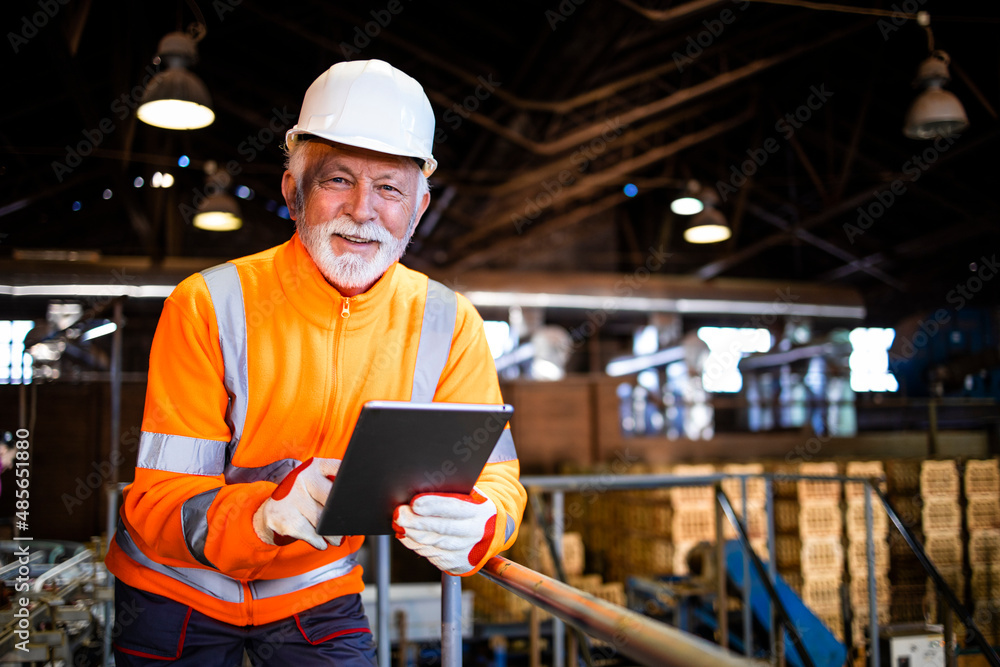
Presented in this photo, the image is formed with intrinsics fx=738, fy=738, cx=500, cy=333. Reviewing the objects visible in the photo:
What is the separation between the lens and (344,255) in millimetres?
1643

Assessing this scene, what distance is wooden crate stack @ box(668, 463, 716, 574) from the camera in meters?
7.40

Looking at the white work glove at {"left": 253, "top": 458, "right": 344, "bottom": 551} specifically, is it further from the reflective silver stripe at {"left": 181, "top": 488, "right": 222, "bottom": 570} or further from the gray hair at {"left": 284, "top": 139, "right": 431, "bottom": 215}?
the gray hair at {"left": 284, "top": 139, "right": 431, "bottom": 215}

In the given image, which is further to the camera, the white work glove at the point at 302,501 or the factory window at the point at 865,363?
the factory window at the point at 865,363

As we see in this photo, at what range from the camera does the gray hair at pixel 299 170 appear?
171 cm

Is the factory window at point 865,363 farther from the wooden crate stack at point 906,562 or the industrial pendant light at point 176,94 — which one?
the industrial pendant light at point 176,94

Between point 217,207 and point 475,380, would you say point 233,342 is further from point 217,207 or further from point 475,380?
point 217,207

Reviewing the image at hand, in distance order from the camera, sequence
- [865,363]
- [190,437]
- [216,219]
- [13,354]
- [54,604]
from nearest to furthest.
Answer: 1. [190,437]
2. [13,354]
3. [54,604]
4. [216,219]
5. [865,363]

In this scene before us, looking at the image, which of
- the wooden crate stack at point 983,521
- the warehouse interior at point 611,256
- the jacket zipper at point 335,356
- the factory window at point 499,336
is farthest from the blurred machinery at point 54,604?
the factory window at point 499,336

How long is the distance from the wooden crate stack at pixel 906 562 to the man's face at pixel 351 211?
7.75 m

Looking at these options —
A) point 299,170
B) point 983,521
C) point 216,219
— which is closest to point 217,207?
point 216,219

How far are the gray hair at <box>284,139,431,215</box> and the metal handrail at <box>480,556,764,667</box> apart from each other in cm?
92

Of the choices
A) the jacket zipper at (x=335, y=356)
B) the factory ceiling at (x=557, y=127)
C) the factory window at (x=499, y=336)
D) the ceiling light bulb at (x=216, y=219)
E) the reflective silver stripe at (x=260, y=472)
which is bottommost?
the reflective silver stripe at (x=260, y=472)

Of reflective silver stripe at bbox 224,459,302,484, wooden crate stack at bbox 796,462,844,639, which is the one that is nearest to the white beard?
reflective silver stripe at bbox 224,459,302,484

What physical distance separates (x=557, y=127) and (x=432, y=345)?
852 centimetres
